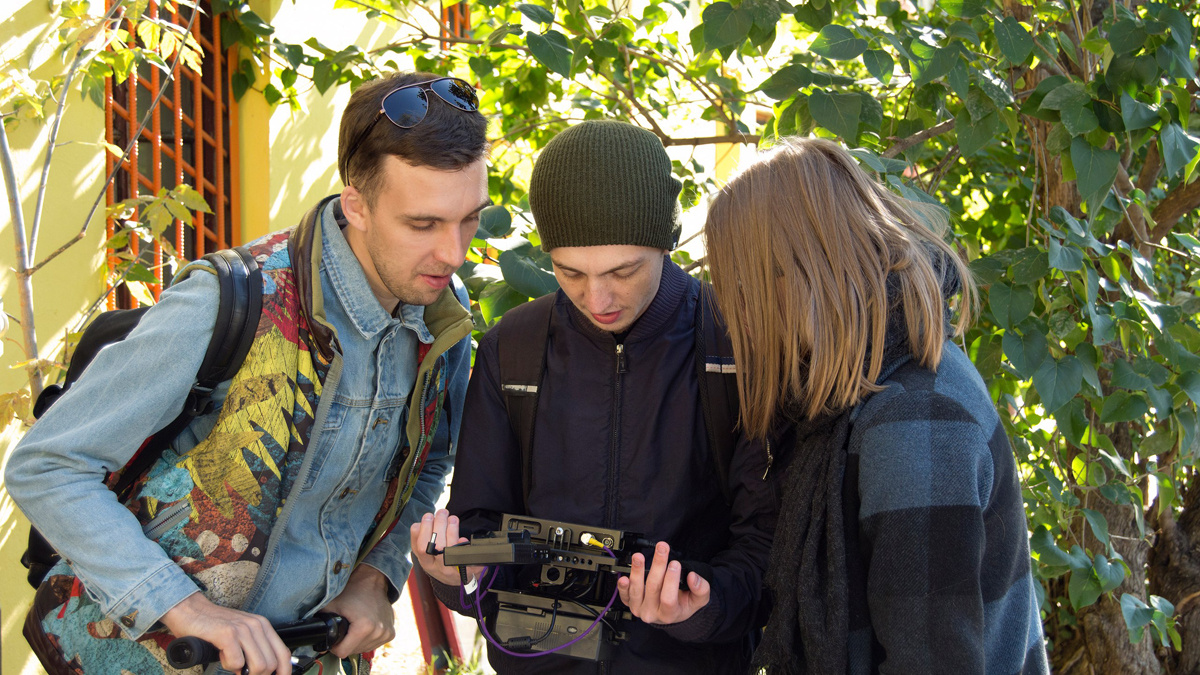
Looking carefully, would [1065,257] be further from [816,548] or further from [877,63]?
[816,548]

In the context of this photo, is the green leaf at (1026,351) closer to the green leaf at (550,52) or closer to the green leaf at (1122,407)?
the green leaf at (1122,407)

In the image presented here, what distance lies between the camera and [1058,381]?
82.3 inches

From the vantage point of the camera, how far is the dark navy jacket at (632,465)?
A: 5.56 ft

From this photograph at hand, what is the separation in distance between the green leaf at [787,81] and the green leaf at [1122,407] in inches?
40.3

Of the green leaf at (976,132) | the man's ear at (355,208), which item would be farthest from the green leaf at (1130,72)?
the man's ear at (355,208)

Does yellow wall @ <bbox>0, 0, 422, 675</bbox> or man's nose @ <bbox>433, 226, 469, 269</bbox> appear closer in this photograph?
man's nose @ <bbox>433, 226, 469, 269</bbox>

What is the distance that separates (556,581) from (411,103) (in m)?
0.89

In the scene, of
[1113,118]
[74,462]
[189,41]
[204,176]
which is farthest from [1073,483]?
[204,176]

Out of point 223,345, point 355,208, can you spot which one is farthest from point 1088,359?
point 223,345

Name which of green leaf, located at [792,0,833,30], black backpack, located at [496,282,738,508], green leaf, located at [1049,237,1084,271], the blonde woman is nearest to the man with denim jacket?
black backpack, located at [496,282,738,508]

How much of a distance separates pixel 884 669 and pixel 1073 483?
1.90 meters

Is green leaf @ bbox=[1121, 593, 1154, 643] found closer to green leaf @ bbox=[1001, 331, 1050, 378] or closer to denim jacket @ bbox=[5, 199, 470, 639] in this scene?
green leaf @ bbox=[1001, 331, 1050, 378]

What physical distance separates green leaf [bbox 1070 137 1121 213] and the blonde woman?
73 centimetres

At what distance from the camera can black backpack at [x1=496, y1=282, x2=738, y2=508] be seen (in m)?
1.71
